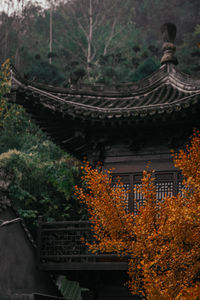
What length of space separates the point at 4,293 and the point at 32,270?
1108 millimetres

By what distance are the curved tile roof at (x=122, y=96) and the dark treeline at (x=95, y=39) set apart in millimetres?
21682

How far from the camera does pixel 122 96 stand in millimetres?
11930

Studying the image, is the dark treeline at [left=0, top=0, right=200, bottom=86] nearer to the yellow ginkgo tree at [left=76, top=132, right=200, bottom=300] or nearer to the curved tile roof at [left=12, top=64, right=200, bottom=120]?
the curved tile roof at [left=12, top=64, right=200, bottom=120]

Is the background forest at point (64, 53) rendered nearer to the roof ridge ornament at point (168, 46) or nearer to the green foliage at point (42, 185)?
the green foliage at point (42, 185)

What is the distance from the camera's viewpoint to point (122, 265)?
9.88m

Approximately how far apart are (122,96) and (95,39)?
2926 cm

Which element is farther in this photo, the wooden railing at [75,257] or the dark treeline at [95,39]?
the dark treeline at [95,39]

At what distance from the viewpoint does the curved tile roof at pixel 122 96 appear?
9910 mm

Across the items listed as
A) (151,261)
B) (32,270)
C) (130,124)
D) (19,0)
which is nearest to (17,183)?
(32,270)

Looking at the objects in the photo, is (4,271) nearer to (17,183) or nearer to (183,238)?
(183,238)

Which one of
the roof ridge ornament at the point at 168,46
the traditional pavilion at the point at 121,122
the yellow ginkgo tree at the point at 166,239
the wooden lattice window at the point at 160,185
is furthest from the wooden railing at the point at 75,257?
the roof ridge ornament at the point at 168,46

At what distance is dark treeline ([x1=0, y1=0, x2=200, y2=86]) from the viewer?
36156mm

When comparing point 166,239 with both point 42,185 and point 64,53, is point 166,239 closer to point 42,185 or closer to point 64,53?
point 42,185

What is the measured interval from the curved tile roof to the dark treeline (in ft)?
71.1
